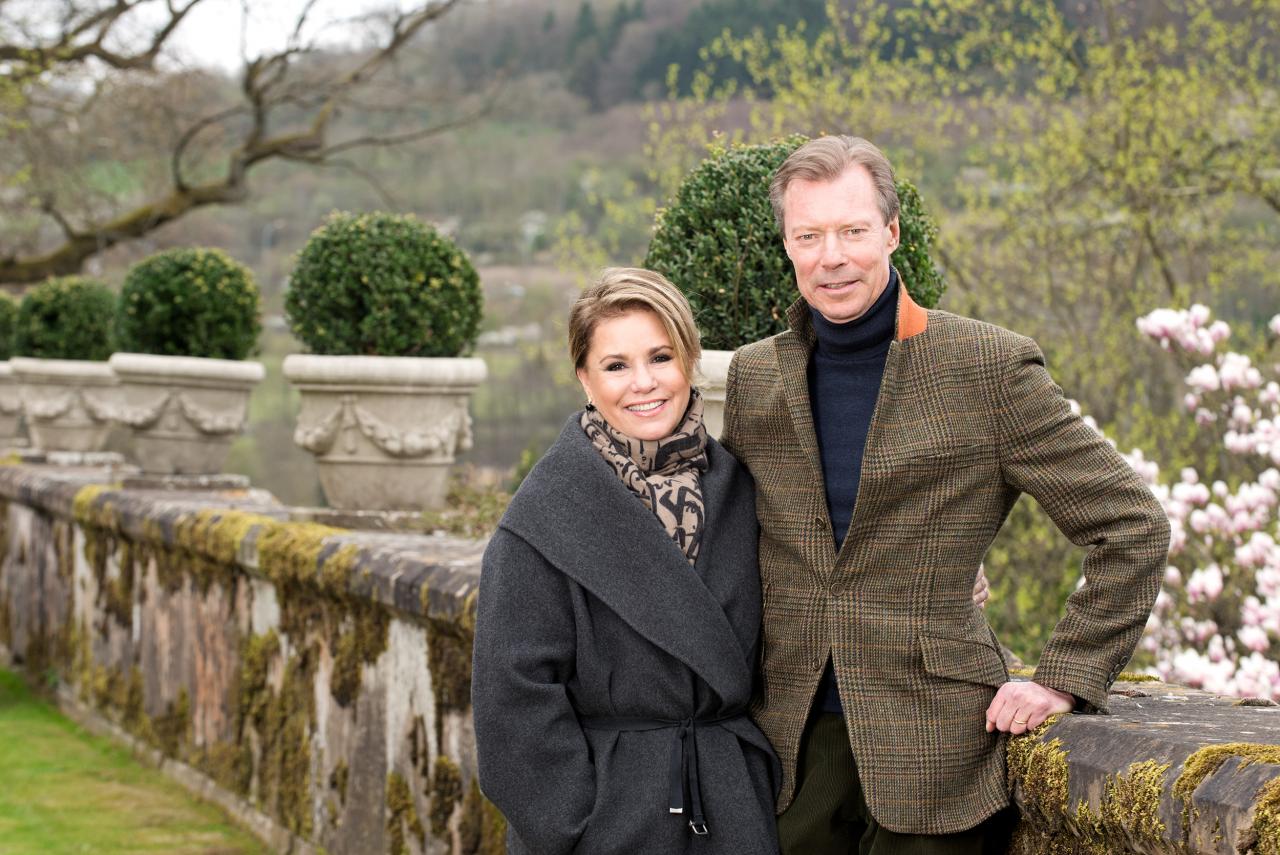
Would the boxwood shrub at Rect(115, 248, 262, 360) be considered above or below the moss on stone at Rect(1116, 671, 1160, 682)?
above

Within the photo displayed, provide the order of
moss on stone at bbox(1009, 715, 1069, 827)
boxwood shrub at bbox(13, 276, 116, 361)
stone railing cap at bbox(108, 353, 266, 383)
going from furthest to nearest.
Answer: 1. boxwood shrub at bbox(13, 276, 116, 361)
2. stone railing cap at bbox(108, 353, 266, 383)
3. moss on stone at bbox(1009, 715, 1069, 827)

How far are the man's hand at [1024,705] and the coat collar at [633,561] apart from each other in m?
0.43

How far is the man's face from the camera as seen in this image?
7.54 feet

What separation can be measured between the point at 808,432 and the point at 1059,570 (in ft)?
23.0

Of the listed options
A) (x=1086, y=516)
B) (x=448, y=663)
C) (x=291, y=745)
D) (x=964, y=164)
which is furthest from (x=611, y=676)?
(x=964, y=164)

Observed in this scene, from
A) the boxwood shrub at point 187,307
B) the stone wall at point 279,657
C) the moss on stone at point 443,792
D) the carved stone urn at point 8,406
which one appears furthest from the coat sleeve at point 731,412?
the carved stone urn at point 8,406

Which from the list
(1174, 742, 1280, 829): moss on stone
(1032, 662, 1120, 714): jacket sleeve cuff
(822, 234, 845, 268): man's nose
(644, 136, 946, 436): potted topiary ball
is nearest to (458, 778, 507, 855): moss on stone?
(644, 136, 946, 436): potted topiary ball

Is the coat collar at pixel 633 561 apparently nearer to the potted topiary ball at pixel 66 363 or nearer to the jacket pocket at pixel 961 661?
the jacket pocket at pixel 961 661

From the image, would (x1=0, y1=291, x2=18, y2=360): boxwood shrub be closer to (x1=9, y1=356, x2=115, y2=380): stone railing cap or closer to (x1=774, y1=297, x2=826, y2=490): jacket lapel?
(x1=9, y1=356, x2=115, y2=380): stone railing cap

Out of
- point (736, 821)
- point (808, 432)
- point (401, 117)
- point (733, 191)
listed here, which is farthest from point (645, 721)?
point (401, 117)

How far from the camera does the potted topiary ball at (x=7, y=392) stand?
13.1 m

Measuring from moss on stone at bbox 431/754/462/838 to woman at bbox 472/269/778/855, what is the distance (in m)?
1.38

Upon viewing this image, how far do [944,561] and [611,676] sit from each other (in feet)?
1.92

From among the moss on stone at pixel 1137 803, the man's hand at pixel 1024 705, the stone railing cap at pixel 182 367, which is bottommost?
the moss on stone at pixel 1137 803
